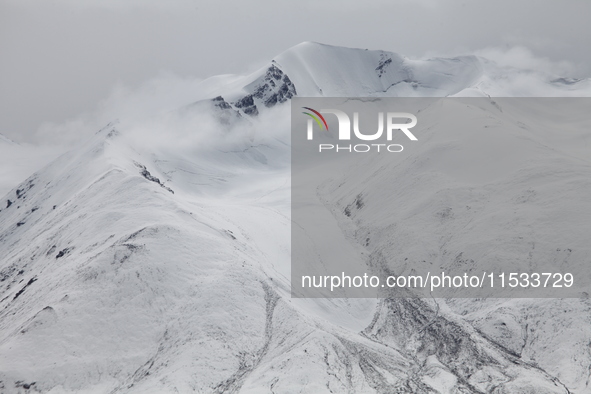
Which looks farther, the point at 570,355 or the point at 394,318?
the point at 394,318

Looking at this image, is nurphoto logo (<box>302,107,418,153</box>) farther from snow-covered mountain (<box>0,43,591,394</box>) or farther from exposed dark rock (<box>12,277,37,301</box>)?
exposed dark rock (<box>12,277,37,301</box>)

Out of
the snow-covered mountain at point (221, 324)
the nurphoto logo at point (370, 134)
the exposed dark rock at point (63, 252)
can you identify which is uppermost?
the nurphoto logo at point (370, 134)

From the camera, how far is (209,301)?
254 ft

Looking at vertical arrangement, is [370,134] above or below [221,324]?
above

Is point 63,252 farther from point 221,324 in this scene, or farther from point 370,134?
point 370,134

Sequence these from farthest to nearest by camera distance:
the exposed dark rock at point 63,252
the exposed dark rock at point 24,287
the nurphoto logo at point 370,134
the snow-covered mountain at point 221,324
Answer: the nurphoto logo at point 370,134
the exposed dark rock at point 63,252
the exposed dark rock at point 24,287
the snow-covered mountain at point 221,324

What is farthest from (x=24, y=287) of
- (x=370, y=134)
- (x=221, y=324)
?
(x=370, y=134)

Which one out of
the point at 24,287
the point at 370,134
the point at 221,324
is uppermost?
the point at 370,134

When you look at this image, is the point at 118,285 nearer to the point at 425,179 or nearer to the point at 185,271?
the point at 185,271

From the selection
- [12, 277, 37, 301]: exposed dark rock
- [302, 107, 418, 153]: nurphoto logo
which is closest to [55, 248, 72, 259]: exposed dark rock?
[12, 277, 37, 301]: exposed dark rock

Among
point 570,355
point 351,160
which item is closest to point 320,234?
point 570,355

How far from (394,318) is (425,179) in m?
38.3

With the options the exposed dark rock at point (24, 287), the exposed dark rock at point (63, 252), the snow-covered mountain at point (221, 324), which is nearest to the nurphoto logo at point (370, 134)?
the snow-covered mountain at point (221, 324)

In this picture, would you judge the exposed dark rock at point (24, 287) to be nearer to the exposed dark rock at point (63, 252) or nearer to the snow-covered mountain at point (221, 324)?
the snow-covered mountain at point (221, 324)
